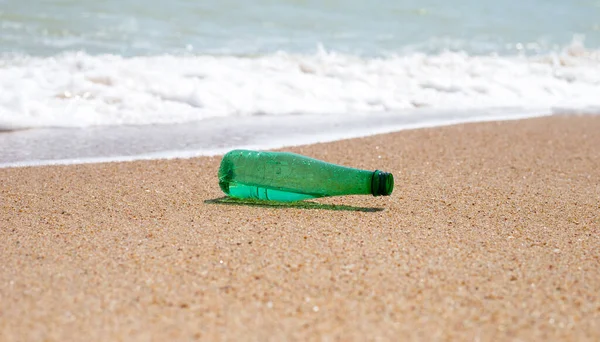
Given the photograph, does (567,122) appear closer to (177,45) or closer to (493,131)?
(493,131)

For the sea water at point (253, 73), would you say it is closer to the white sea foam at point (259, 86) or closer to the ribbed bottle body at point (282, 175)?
the white sea foam at point (259, 86)

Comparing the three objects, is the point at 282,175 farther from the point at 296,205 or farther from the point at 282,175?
the point at 296,205

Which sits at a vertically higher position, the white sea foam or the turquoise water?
the turquoise water

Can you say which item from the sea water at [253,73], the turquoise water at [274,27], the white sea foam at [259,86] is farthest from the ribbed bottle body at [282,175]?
the turquoise water at [274,27]

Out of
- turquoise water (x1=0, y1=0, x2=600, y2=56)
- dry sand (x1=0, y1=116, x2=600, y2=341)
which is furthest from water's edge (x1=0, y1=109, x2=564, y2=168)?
turquoise water (x1=0, y1=0, x2=600, y2=56)

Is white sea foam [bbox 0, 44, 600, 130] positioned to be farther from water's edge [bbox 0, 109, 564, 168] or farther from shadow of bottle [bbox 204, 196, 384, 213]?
shadow of bottle [bbox 204, 196, 384, 213]

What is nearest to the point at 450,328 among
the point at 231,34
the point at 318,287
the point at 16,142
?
the point at 318,287
